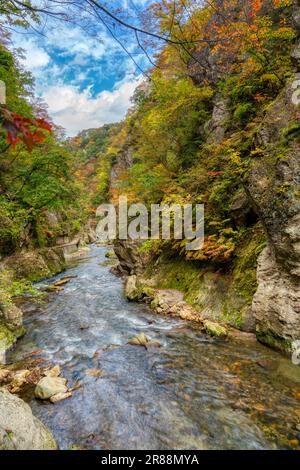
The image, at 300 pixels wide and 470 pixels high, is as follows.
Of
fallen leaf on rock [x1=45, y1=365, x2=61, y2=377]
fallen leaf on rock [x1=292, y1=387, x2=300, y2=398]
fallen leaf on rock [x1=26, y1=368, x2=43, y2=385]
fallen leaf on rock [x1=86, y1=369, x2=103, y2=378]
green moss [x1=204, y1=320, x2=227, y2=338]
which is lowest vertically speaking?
fallen leaf on rock [x1=26, y1=368, x2=43, y2=385]

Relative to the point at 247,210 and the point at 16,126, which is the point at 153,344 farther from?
the point at 16,126

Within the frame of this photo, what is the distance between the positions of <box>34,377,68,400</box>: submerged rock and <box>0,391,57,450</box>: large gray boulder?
36.5 inches

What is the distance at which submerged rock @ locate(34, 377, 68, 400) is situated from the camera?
166 inches

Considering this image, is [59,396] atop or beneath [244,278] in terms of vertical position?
beneath

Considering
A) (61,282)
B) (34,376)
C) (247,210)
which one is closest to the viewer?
(34,376)

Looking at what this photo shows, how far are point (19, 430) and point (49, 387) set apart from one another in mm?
1461

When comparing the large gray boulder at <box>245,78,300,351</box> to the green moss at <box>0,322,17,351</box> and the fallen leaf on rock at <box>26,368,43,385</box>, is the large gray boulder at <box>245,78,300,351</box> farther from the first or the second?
the green moss at <box>0,322,17,351</box>

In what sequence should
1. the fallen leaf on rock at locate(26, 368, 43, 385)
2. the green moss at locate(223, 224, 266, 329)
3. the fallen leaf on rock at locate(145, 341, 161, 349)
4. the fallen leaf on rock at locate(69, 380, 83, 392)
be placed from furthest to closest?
the green moss at locate(223, 224, 266, 329) → the fallen leaf on rock at locate(145, 341, 161, 349) → the fallen leaf on rock at locate(26, 368, 43, 385) → the fallen leaf on rock at locate(69, 380, 83, 392)

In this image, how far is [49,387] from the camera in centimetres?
433

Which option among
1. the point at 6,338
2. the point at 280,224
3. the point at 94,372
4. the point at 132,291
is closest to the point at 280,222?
the point at 280,224

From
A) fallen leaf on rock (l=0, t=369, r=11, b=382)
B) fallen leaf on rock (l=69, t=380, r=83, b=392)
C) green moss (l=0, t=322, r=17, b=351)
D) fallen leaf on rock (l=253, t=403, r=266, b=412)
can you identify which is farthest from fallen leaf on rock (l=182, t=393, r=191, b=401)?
green moss (l=0, t=322, r=17, b=351)
